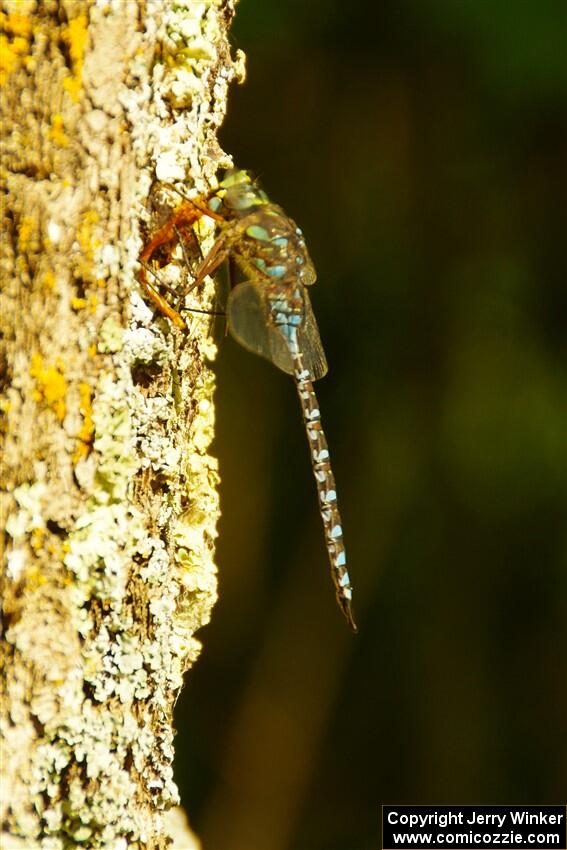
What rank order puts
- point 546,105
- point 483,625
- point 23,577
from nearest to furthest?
point 23,577
point 546,105
point 483,625

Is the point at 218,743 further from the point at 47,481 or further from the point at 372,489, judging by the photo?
the point at 47,481

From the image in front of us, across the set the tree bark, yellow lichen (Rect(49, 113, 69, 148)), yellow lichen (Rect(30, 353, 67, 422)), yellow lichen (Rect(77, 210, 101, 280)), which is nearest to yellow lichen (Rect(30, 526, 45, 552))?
the tree bark

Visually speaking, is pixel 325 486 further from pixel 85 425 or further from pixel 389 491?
pixel 389 491

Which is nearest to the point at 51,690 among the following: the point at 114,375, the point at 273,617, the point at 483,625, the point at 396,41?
the point at 114,375
